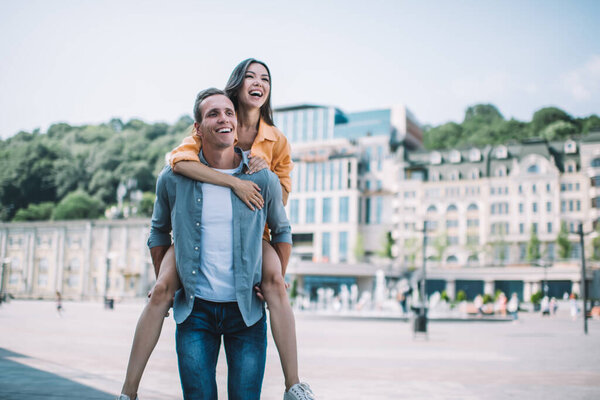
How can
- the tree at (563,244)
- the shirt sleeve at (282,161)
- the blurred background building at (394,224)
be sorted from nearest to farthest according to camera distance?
the shirt sleeve at (282,161), the tree at (563,244), the blurred background building at (394,224)

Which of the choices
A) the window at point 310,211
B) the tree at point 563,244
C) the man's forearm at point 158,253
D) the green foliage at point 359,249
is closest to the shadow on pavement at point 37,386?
the man's forearm at point 158,253

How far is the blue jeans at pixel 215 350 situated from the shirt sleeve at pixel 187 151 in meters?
0.74

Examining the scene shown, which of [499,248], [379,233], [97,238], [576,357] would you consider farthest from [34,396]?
[379,233]

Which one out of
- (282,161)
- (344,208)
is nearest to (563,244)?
(344,208)

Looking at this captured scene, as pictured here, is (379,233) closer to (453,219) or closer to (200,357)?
(453,219)

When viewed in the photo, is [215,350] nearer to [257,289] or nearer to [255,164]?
[257,289]

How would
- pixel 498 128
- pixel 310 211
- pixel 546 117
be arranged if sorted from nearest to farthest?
pixel 310 211 < pixel 546 117 < pixel 498 128

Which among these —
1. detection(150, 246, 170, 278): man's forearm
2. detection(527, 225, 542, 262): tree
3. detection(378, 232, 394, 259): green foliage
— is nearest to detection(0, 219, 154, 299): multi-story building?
detection(378, 232, 394, 259): green foliage

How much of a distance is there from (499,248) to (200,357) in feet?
224

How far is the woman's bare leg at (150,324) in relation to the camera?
2973mm

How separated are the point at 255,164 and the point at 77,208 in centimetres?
8723

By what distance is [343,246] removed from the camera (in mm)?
78250

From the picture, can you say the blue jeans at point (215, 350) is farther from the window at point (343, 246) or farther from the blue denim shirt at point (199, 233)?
the window at point (343, 246)

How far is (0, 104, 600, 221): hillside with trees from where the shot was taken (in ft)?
270
